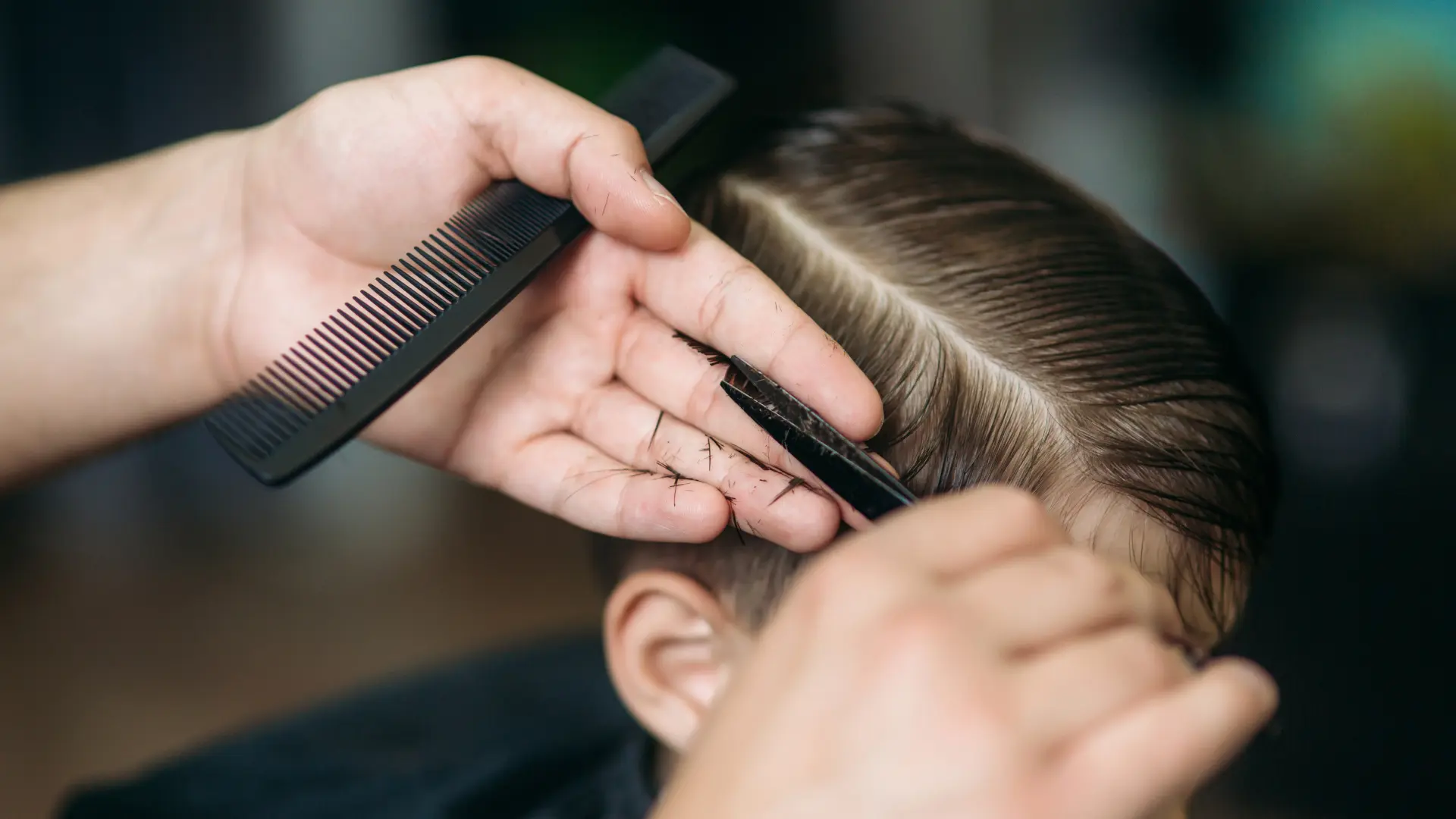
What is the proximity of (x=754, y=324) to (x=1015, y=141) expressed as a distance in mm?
1937

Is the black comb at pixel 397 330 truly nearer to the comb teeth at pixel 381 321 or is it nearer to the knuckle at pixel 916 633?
the comb teeth at pixel 381 321

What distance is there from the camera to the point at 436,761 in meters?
1.31

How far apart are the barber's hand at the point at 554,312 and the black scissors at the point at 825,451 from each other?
2 centimetres

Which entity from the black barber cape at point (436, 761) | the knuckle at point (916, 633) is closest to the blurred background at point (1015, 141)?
the black barber cape at point (436, 761)

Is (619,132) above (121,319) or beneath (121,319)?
above

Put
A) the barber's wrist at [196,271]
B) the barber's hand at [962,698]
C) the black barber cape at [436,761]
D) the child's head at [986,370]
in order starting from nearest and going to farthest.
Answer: the barber's hand at [962,698], the child's head at [986,370], the barber's wrist at [196,271], the black barber cape at [436,761]

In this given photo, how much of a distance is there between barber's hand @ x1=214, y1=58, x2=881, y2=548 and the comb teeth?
0.15 feet

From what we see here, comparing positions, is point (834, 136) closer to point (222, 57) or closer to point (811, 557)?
point (811, 557)

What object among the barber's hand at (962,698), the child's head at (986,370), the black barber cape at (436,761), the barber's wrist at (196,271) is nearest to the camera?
the barber's hand at (962,698)

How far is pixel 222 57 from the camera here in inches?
82.1

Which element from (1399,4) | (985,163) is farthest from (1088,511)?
(1399,4)

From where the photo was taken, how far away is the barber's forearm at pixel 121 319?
0.97 m

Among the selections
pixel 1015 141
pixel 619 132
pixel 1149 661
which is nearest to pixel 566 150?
pixel 619 132

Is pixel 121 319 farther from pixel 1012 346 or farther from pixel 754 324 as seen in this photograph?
pixel 1012 346
